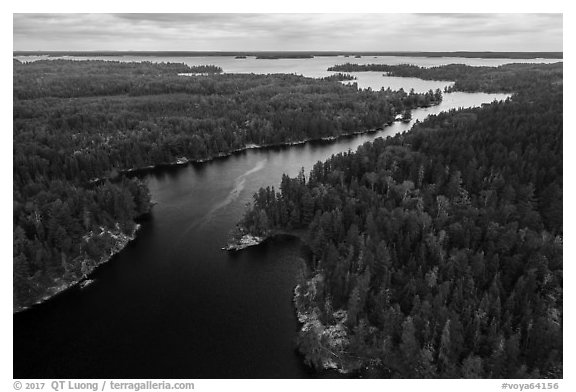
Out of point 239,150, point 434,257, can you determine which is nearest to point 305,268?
point 434,257

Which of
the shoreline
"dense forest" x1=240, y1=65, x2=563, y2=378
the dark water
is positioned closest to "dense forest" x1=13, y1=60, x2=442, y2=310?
the shoreline

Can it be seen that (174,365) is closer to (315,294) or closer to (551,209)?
(315,294)

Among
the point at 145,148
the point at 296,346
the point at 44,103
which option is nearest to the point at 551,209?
the point at 296,346

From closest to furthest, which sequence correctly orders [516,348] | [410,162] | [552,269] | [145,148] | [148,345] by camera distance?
[516,348] → [148,345] → [552,269] → [410,162] → [145,148]

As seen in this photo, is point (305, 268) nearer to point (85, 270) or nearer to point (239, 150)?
→ point (85, 270)

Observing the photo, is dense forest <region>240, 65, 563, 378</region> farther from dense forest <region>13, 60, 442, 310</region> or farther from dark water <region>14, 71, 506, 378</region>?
dense forest <region>13, 60, 442, 310</region>

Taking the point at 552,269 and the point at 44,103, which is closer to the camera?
the point at 552,269
